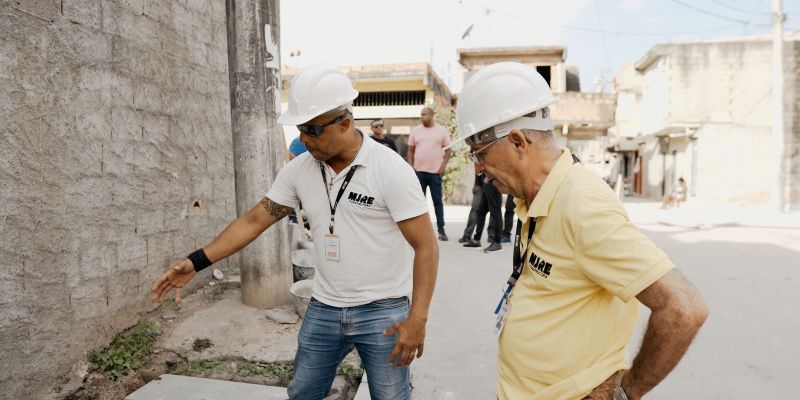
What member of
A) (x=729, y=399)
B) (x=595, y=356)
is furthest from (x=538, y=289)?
(x=729, y=399)

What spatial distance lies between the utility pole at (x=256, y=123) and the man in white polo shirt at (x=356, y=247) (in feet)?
6.18

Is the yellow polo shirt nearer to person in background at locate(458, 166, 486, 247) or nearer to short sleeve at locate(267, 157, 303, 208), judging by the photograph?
short sleeve at locate(267, 157, 303, 208)

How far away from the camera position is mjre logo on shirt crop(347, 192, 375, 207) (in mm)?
2133

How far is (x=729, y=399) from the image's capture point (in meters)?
2.98

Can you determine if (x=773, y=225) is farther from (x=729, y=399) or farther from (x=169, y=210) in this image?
(x=169, y=210)

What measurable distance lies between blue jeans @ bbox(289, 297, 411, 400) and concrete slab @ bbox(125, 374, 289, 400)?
0.90m

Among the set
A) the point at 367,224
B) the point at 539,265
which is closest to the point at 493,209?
the point at 367,224

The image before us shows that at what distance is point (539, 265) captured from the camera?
140cm

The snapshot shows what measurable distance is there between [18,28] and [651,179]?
95.7 feet

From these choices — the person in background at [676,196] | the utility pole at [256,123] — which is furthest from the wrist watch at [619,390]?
the person in background at [676,196]

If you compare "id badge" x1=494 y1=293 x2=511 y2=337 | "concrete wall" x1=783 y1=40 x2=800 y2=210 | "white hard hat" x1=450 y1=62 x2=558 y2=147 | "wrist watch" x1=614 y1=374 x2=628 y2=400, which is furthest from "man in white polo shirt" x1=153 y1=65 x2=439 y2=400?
"concrete wall" x1=783 y1=40 x2=800 y2=210

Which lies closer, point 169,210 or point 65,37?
point 65,37

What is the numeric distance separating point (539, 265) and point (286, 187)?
1.39 metres

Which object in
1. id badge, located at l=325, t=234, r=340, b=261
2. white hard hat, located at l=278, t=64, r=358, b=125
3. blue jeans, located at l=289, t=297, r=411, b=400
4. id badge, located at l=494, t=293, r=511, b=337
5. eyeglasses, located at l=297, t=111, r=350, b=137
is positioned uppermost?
white hard hat, located at l=278, t=64, r=358, b=125
